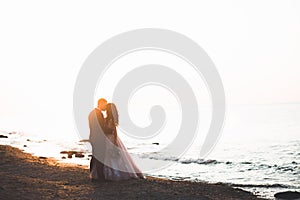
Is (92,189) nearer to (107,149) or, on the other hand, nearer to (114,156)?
(114,156)

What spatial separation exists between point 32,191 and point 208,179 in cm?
1149

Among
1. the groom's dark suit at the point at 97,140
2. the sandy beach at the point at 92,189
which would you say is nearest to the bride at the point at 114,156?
the groom's dark suit at the point at 97,140

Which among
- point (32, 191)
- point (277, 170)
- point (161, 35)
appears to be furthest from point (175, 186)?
point (161, 35)

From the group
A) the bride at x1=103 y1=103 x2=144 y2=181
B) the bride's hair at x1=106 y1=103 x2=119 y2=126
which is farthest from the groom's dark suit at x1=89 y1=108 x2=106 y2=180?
the bride's hair at x1=106 y1=103 x2=119 y2=126

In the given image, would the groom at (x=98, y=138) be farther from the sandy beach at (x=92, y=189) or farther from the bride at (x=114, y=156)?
the sandy beach at (x=92, y=189)

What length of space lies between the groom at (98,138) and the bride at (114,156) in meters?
0.17

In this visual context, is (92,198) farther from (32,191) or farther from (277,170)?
(277,170)

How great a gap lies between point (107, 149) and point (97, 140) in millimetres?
536

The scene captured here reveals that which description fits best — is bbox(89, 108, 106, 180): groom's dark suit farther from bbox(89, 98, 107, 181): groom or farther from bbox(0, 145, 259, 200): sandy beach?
bbox(0, 145, 259, 200): sandy beach

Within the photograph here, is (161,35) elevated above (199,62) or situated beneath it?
elevated above

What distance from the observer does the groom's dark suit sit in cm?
1345

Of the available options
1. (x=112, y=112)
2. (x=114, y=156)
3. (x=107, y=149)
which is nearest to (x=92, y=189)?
(x=114, y=156)

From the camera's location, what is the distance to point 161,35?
3781cm

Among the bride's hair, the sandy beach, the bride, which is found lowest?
the sandy beach
